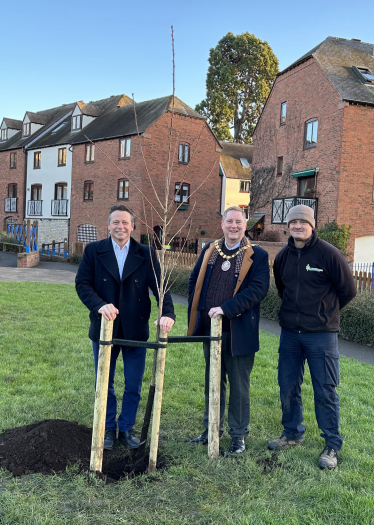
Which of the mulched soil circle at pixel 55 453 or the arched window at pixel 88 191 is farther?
the arched window at pixel 88 191

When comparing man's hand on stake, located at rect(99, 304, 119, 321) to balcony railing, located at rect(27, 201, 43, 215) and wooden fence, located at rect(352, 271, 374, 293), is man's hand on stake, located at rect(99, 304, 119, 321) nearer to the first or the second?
wooden fence, located at rect(352, 271, 374, 293)

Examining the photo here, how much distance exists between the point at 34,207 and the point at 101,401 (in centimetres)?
3582

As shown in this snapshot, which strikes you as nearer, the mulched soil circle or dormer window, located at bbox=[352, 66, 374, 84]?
the mulched soil circle

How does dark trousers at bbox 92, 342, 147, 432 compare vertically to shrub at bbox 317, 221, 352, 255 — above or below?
below

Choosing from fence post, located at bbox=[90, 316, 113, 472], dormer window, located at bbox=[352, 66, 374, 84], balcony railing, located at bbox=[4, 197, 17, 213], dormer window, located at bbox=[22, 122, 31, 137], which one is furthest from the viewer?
dormer window, located at bbox=[22, 122, 31, 137]

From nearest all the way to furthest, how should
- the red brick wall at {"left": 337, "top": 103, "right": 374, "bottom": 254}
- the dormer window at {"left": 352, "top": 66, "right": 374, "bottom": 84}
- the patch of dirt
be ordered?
1. the patch of dirt
2. the red brick wall at {"left": 337, "top": 103, "right": 374, "bottom": 254}
3. the dormer window at {"left": 352, "top": 66, "right": 374, "bottom": 84}

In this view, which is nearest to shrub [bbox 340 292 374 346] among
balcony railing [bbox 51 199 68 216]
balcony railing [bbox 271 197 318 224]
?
balcony railing [bbox 271 197 318 224]

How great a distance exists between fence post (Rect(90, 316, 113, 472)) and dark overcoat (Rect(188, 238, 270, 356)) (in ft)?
2.70

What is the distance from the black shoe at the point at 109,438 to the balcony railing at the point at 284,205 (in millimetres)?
18847

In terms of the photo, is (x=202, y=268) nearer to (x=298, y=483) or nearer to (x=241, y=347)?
(x=241, y=347)

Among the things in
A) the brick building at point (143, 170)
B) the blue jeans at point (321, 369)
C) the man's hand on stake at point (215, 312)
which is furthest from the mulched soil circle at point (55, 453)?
the brick building at point (143, 170)

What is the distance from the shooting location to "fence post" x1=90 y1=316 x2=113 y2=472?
11.9ft

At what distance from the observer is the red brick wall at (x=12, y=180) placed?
38.4 m

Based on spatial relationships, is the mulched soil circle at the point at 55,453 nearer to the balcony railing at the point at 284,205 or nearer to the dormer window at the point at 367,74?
the balcony railing at the point at 284,205
